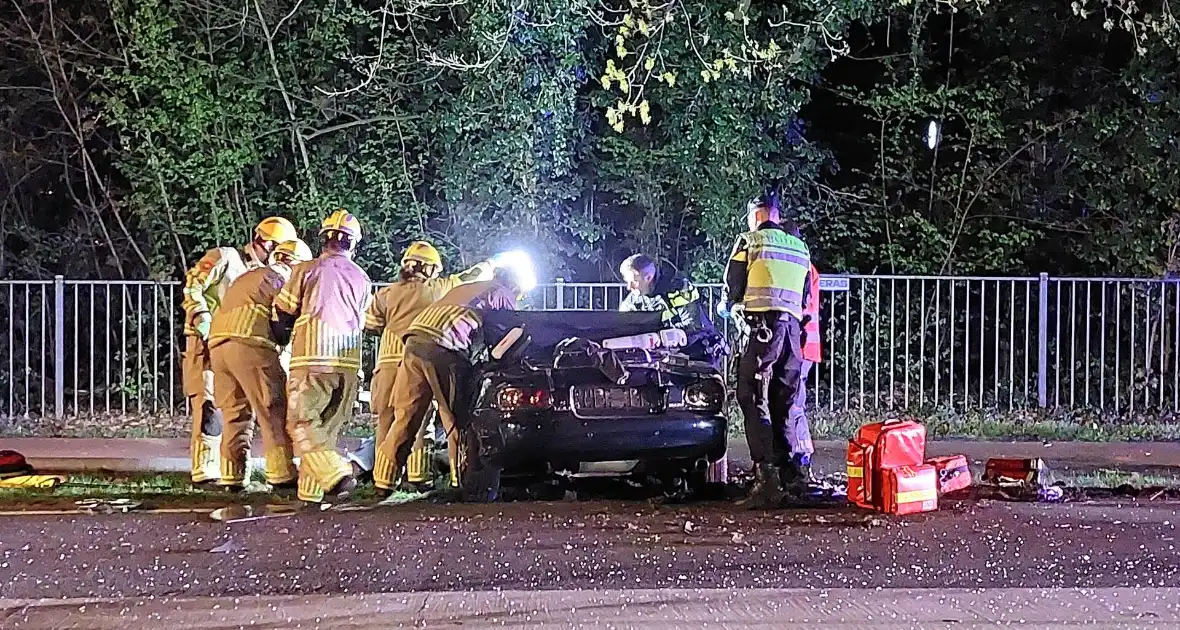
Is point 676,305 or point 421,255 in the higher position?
point 421,255

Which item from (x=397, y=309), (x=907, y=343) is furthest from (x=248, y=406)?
(x=907, y=343)

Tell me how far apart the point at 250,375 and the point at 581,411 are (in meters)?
2.25

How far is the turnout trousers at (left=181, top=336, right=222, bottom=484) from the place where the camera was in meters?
9.91

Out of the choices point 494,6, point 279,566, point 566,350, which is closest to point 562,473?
point 566,350

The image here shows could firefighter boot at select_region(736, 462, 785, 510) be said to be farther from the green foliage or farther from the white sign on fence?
the green foliage

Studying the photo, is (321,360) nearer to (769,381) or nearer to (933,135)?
(769,381)

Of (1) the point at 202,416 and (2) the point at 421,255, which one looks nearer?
(2) the point at 421,255

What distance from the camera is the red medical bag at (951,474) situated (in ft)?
30.7

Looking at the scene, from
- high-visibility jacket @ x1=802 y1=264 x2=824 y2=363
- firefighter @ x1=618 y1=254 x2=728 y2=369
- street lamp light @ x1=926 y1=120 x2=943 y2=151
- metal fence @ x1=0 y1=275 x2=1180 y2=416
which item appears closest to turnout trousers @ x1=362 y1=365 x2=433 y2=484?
firefighter @ x1=618 y1=254 x2=728 y2=369

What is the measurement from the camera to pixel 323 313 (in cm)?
907

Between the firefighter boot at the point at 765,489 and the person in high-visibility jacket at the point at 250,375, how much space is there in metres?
3.06

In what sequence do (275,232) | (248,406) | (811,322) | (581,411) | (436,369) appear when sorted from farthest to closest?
(275,232)
(811,322)
(248,406)
(436,369)
(581,411)

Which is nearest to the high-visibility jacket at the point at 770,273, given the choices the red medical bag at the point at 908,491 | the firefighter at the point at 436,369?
the red medical bag at the point at 908,491

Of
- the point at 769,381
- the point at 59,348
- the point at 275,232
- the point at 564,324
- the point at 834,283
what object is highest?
the point at 275,232
